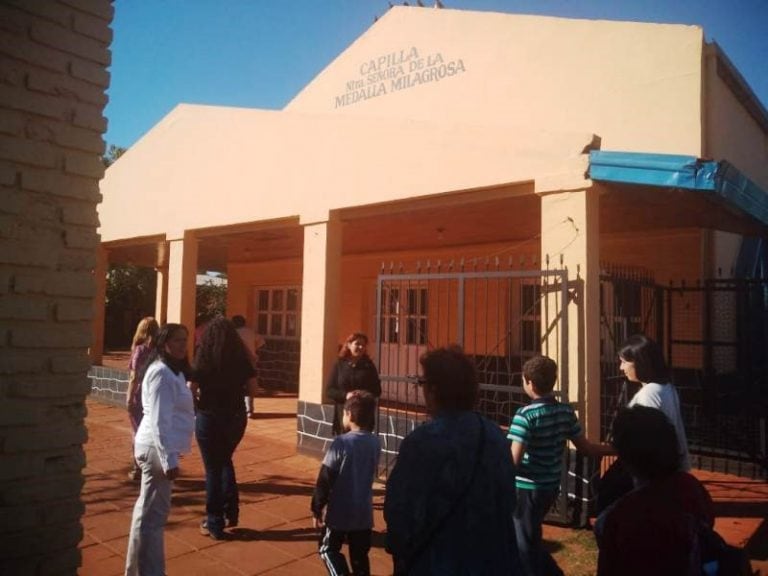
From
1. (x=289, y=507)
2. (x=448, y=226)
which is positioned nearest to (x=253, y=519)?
(x=289, y=507)

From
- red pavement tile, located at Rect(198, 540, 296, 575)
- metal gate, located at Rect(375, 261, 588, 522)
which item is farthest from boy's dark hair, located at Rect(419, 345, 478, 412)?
red pavement tile, located at Rect(198, 540, 296, 575)

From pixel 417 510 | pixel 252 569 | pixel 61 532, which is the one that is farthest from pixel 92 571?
pixel 417 510

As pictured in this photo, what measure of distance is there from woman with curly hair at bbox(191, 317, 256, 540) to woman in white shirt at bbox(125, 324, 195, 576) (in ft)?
2.70

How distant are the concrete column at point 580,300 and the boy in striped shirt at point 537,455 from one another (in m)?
1.44

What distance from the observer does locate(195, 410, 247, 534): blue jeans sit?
13.6ft

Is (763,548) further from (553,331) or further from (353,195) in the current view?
(353,195)

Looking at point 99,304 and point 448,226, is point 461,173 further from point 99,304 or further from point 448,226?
point 99,304

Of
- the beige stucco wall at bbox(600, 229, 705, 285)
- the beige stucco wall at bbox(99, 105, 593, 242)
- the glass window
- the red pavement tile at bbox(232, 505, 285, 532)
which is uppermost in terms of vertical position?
the beige stucco wall at bbox(99, 105, 593, 242)

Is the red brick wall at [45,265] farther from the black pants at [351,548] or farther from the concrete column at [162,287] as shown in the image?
the concrete column at [162,287]

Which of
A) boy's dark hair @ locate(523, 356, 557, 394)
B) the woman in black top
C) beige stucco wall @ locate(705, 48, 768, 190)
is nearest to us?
boy's dark hair @ locate(523, 356, 557, 394)

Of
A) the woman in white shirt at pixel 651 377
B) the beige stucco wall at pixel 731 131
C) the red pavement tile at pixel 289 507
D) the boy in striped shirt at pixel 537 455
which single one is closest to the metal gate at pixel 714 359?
the beige stucco wall at pixel 731 131

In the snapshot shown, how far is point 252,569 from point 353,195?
401 centimetres

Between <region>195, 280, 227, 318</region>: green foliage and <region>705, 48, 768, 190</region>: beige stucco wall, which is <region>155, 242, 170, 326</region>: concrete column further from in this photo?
<region>195, 280, 227, 318</region>: green foliage

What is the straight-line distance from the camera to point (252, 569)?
3.69 meters
